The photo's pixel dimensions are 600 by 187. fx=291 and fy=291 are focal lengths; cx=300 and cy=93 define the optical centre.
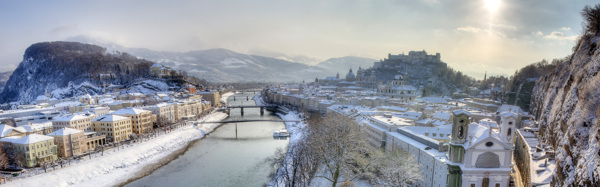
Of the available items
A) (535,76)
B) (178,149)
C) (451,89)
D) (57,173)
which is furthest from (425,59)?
(57,173)

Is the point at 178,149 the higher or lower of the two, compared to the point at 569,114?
lower

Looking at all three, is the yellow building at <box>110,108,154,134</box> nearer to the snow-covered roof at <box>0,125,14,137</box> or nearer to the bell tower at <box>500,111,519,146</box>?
the snow-covered roof at <box>0,125,14,137</box>

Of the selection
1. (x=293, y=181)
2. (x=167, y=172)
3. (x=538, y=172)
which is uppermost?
(x=538, y=172)

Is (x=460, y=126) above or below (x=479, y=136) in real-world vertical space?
above

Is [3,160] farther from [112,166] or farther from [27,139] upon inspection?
[112,166]

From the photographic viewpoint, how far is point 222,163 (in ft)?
93.7

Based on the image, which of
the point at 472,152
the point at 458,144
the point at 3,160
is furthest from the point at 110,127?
the point at 472,152

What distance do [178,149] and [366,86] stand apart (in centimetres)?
6844

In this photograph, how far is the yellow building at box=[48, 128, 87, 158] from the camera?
26797 mm

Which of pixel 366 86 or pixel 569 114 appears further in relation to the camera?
pixel 366 86

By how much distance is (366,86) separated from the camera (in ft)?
301

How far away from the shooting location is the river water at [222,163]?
76.9ft

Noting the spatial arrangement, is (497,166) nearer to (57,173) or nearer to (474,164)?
(474,164)

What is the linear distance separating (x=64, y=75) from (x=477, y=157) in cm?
10676
